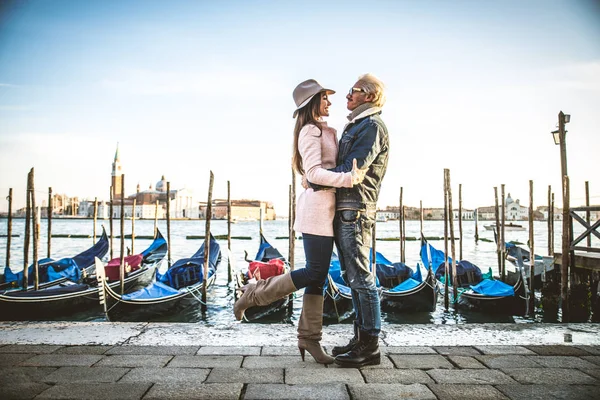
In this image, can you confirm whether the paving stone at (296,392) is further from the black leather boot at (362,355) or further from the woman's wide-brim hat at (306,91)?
the woman's wide-brim hat at (306,91)

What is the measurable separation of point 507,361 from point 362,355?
63 cm

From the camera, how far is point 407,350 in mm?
1986

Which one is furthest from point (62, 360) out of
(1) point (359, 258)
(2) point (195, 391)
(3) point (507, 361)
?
(3) point (507, 361)

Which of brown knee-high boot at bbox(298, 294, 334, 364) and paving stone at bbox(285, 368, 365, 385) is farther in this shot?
brown knee-high boot at bbox(298, 294, 334, 364)

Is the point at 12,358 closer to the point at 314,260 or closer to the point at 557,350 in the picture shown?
the point at 314,260

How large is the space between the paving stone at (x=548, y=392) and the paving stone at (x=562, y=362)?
0.83 feet

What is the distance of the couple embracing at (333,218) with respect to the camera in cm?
179

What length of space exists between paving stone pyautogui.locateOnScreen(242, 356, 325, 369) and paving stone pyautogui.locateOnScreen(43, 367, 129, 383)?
492mm

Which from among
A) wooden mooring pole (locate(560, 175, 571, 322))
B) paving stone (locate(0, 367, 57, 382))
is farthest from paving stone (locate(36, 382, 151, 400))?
wooden mooring pole (locate(560, 175, 571, 322))

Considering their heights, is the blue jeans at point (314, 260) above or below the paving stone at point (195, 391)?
above

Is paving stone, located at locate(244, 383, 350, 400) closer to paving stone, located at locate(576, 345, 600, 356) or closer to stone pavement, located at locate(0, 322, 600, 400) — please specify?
stone pavement, located at locate(0, 322, 600, 400)

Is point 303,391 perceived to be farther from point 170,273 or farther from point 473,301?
point 170,273

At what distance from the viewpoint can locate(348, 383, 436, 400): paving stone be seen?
142 cm

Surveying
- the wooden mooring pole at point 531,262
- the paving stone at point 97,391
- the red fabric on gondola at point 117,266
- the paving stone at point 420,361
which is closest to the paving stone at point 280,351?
the paving stone at point 420,361
